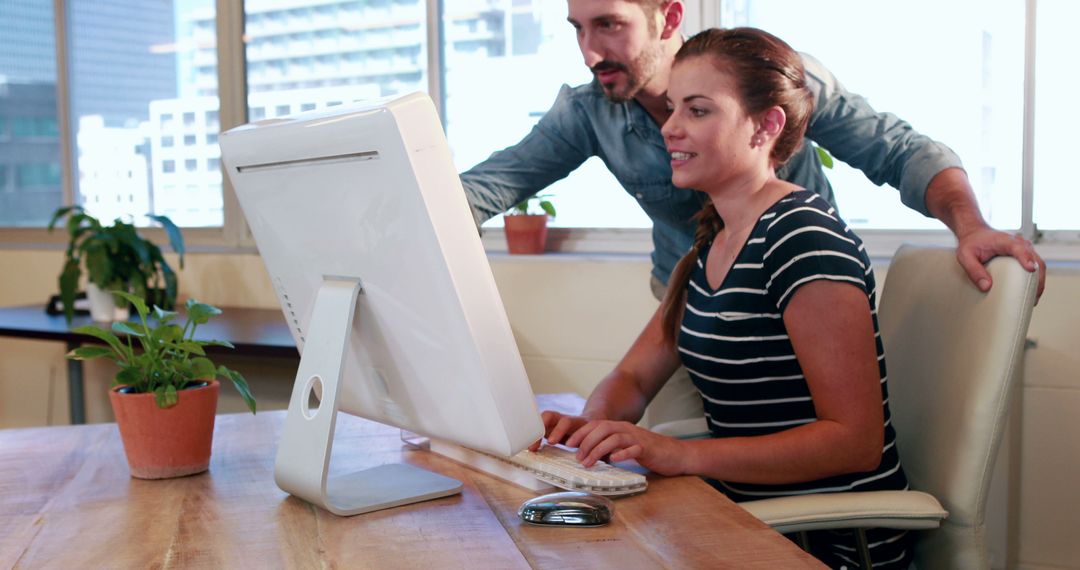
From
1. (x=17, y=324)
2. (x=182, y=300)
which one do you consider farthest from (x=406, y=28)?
(x=17, y=324)

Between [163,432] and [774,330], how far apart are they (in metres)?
0.80

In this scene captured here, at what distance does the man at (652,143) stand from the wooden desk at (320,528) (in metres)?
0.69

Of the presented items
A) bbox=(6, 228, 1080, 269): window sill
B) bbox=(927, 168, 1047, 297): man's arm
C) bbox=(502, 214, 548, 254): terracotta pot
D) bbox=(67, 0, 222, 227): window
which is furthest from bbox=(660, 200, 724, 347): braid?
bbox=(67, 0, 222, 227): window

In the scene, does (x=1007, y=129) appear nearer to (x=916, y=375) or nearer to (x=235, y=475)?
(x=916, y=375)

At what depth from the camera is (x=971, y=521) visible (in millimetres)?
1281

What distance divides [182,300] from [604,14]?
7.50 ft

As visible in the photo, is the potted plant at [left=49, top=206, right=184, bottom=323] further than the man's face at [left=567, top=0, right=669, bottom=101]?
Yes

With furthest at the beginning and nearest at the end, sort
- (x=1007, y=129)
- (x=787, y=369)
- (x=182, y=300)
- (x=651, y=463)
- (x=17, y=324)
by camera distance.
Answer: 1. (x=182, y=300)
2. (x=17, y=324)
3. (x=1007, y=129)
4. (x=787, y=369)
5. (x=651, y=463)

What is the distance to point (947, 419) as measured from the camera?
53.0 inches

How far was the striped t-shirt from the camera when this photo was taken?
1.30 m

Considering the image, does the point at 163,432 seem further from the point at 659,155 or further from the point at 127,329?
the point at 659,155

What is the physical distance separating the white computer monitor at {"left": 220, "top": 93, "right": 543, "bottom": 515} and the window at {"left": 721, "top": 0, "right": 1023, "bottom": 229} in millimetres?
1663

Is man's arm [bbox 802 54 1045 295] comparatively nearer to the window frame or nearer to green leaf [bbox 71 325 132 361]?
the window frame

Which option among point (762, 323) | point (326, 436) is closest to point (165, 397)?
point (326, 436)
